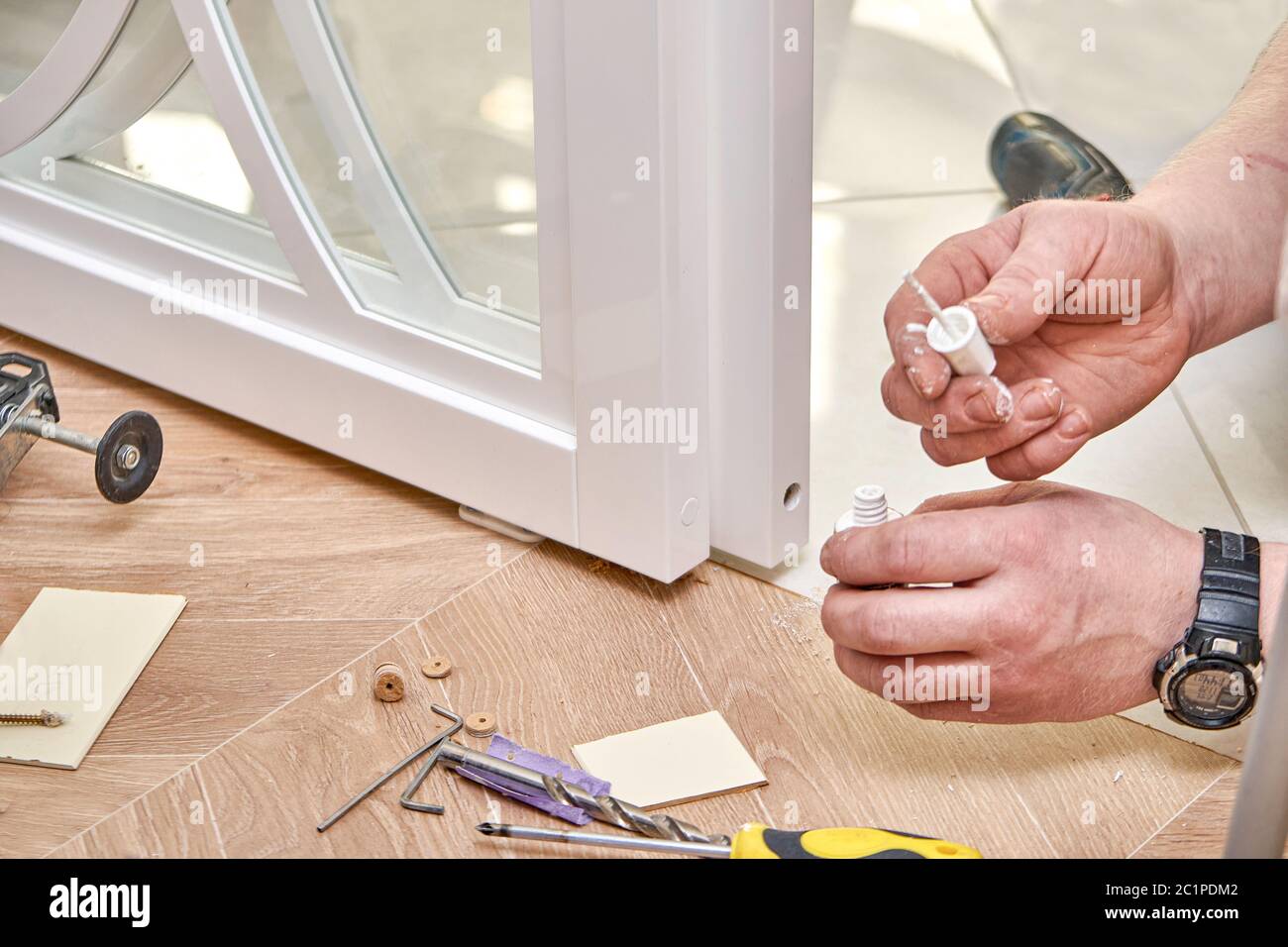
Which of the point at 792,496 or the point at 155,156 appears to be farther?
the point at 155,156

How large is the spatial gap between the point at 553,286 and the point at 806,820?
408 mm

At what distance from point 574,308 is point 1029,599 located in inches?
14.8

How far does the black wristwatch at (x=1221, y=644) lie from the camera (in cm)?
78

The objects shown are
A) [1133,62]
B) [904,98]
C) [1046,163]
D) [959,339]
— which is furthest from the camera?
[1133,62]

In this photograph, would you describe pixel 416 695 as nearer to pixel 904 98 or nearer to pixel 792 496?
Result: pixel 792 496

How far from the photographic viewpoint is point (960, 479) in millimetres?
1167

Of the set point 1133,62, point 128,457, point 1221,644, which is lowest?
point 1221,644

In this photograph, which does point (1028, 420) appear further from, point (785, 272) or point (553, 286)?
point (553, 286)

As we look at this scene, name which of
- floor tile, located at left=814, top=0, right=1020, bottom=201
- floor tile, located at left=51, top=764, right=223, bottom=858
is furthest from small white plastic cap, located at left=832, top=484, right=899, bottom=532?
floor tile, located at left=814, top=0, right=1020, bottom=201

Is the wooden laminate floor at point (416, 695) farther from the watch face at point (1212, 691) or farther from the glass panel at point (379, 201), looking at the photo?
the glass panel at point (379, 201)

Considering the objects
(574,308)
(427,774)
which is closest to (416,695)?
(427,774)

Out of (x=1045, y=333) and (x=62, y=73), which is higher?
(x=62, y=73)

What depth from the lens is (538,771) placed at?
2.84ft

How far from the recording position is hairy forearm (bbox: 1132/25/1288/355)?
2.93ft
